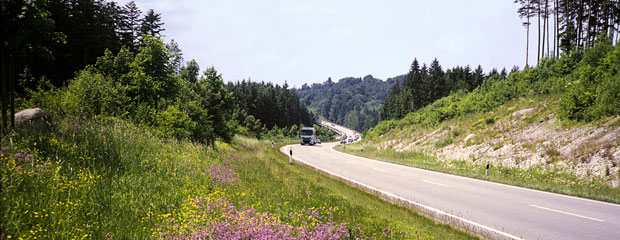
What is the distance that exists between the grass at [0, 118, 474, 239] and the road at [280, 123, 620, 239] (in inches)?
39.2

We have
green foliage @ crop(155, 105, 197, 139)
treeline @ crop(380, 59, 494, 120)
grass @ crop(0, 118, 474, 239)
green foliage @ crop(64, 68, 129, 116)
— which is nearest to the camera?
grass @ crop(0, 118, 474, 239)

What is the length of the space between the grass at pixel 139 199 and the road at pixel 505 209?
996 mm

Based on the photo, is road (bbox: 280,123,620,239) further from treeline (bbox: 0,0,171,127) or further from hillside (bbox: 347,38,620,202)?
treeline (bbox: 0,0,171,127)

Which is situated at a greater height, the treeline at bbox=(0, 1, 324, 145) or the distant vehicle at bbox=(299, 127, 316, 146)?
the treeline at bbox=(0, 1, 324, 145)

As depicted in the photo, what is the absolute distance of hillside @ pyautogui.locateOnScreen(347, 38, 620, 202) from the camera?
12.1 metres

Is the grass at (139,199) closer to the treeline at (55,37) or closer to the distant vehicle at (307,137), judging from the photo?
the treeline at (55,37)

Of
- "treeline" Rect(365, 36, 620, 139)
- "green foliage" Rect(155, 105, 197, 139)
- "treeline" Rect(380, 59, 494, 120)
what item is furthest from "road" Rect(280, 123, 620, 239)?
"treeline" Rect(380, 59, 494, 120)

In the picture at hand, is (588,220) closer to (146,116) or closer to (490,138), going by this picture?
(490,138)

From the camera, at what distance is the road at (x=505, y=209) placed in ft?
20.4

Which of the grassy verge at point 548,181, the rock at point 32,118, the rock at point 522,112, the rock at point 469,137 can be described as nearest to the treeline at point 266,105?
the rock at point 469,137

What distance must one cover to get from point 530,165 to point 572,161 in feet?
5.79

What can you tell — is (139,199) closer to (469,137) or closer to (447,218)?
(447,218)

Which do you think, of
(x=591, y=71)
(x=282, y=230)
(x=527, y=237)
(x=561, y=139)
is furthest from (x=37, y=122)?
(x=591, y=71)

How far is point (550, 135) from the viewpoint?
1611 cm
